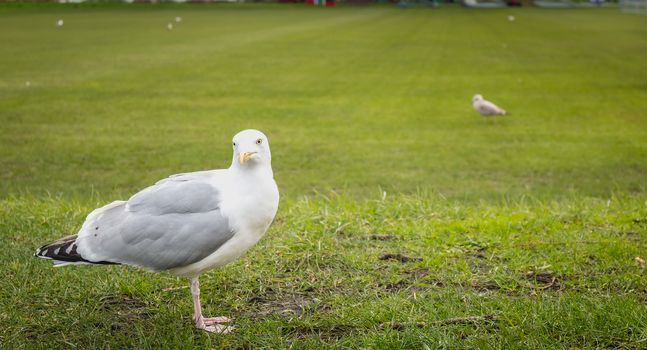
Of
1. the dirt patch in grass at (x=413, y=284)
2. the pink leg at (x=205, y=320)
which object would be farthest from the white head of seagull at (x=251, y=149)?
the dirt patch in grass at (x=413, y=284)

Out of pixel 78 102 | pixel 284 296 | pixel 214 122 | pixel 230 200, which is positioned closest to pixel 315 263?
pixel 284 296

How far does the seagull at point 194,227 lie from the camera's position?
3586 millimetres

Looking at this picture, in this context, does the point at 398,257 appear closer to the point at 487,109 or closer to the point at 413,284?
the point at 413,284

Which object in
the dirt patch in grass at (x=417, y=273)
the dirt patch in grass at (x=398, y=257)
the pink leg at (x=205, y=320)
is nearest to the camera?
the pink leg at (x=205, y=320)

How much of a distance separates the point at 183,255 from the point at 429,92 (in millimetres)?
11764

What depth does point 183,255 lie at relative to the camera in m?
3.60

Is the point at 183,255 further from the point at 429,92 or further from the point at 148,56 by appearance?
the point at 148,56

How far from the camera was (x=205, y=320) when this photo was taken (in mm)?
3789

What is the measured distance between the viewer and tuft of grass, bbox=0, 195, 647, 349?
359 centimetres

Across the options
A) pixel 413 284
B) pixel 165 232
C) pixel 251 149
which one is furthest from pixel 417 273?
pixel 165 232

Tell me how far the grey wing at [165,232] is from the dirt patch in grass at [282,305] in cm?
54

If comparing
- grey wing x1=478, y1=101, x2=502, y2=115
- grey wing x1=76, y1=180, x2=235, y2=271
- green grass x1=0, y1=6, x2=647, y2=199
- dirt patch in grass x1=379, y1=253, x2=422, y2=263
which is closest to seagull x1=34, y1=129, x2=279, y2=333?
grey wing x1=76, y1=180, x2=235, y2=271

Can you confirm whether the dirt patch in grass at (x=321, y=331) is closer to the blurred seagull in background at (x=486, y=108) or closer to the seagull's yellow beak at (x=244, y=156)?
the seagull's yellow beak at (x=244, y=156)

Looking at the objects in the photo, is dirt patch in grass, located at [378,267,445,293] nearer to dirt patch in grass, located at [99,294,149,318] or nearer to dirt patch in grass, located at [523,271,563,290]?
dirt patch in grass, located at [523,271,563,290]
